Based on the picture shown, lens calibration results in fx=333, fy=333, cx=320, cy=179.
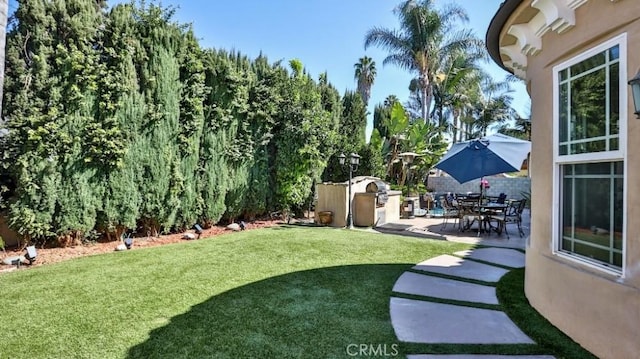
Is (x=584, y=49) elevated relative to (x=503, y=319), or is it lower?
elevated

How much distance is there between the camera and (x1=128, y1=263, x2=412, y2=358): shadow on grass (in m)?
3.44

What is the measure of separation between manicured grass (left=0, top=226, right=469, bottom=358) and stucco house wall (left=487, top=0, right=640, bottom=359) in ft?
6.40

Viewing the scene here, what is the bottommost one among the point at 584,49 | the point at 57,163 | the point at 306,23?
the point at 57,163

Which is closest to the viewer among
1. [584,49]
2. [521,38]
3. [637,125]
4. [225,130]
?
[637,125]

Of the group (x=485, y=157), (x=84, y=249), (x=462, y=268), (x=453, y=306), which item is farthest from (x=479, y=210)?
(x=84, y=249)

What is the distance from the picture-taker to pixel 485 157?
9.84 meters

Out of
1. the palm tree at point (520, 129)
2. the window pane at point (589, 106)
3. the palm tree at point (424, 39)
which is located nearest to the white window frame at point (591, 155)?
the window pane at point (589, 106)

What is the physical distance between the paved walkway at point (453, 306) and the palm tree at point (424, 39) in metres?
19.4

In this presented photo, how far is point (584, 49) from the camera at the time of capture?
3.48m

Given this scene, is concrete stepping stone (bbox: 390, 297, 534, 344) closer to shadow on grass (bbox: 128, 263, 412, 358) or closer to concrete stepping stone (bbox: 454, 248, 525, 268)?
shadow on grass (bbox: 128, 263, 412, 358)

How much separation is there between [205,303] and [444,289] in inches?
144

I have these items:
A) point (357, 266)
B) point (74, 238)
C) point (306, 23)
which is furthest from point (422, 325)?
point (306, 23)

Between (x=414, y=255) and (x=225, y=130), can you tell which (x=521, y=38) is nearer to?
Answer: (x=414, y=255)

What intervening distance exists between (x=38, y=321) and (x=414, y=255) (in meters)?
6.70
